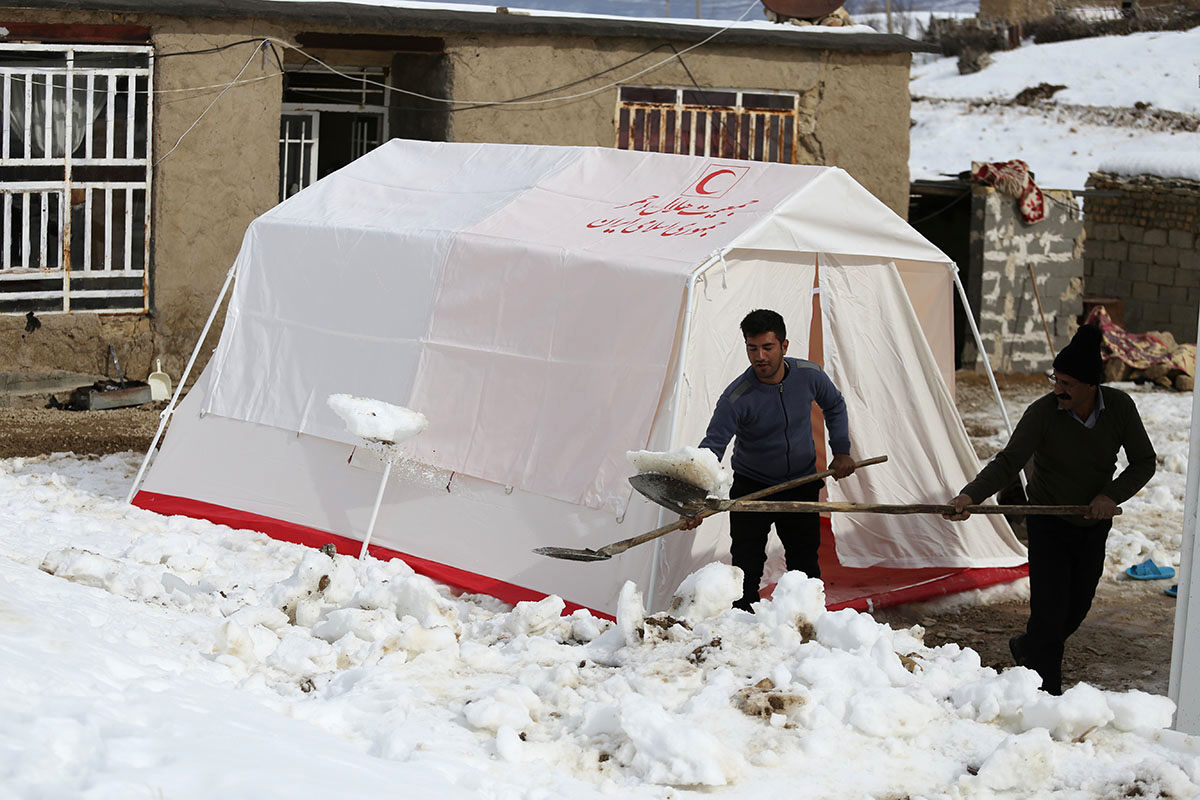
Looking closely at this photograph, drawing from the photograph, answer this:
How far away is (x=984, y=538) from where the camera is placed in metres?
7.59

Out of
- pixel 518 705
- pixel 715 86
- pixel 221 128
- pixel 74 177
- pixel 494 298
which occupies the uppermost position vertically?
pixel 715 86

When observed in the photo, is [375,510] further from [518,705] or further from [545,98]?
[545,98]

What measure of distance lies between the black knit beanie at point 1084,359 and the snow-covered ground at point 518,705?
1.11 meters

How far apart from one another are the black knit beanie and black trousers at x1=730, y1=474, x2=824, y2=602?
1234 mm

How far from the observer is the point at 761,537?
6.00m

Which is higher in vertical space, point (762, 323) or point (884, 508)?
point (762, 323)

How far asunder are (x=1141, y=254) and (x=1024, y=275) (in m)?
1.99

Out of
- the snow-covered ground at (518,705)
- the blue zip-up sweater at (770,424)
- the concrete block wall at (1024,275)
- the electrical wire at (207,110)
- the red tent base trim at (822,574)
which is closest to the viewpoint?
the snow-covered ground at (518,705)

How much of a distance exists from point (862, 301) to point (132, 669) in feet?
13.5

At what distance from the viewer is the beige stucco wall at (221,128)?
1151 cm

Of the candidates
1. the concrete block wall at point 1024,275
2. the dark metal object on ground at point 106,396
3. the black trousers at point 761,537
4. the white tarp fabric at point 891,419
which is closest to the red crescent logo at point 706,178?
the white tarp fabric at point 891,419

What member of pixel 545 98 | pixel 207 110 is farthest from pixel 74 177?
pixel 545 98

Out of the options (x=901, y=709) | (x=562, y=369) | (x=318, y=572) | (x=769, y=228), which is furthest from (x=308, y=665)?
(x=769, y=228)

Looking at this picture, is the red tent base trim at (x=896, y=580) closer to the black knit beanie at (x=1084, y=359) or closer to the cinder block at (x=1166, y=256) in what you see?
the black knit beanie at (x=1084, y=359)
